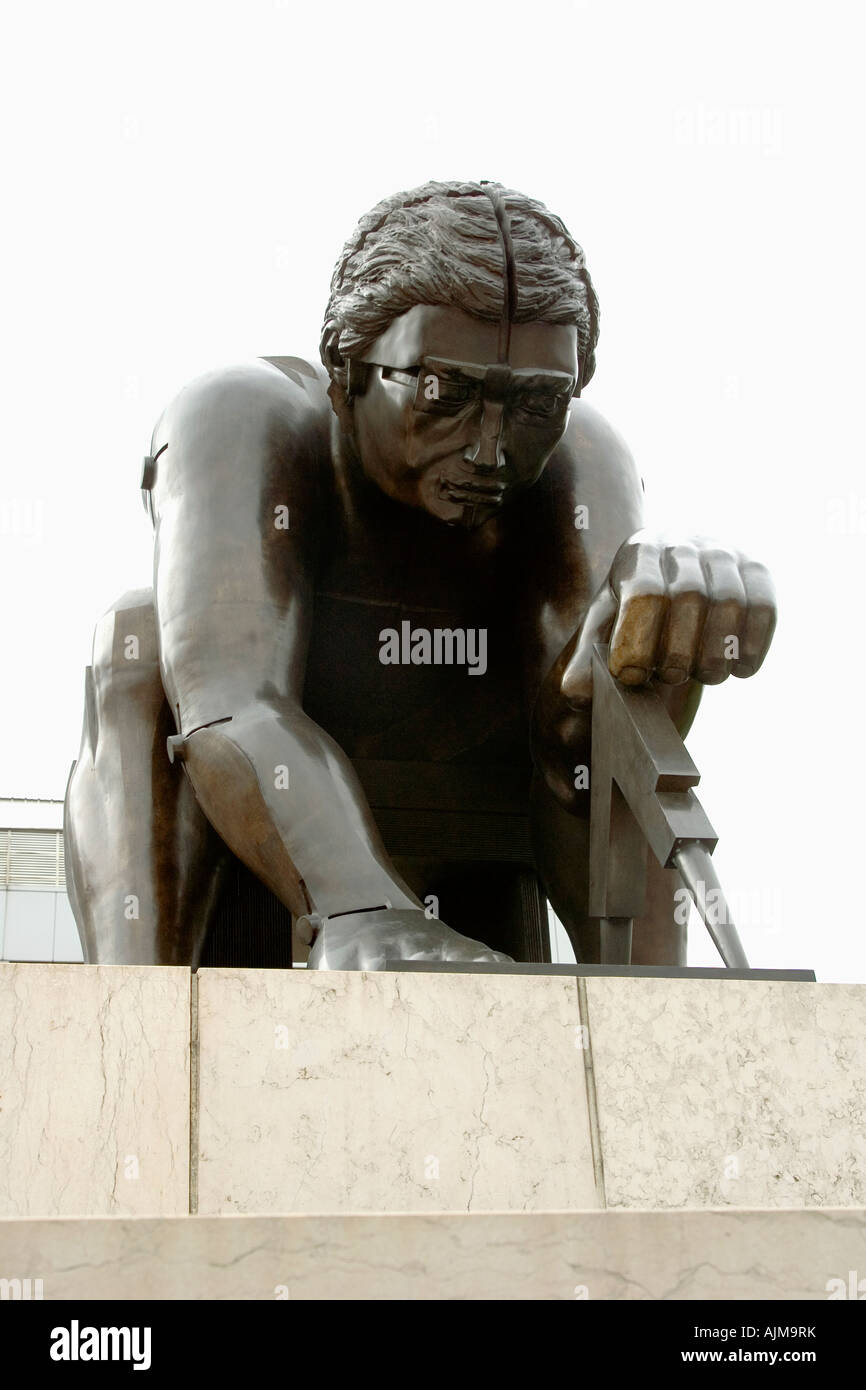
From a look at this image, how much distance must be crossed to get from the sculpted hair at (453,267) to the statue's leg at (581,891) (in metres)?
1.29

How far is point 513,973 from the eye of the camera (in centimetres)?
370

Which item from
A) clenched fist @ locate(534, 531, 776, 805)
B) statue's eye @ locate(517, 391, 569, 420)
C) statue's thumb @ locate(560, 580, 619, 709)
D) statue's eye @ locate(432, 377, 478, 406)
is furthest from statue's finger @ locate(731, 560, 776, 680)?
statue's eye @ locate(432, 377, 478, 406)

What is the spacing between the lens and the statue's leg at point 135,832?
5195mm

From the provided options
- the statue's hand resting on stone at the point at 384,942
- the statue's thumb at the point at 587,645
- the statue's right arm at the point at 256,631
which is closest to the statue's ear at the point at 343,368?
the statue's right arm at the point at 256,631

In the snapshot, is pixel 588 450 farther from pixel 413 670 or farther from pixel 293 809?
pixel 293 809

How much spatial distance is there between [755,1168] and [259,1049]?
956 mm

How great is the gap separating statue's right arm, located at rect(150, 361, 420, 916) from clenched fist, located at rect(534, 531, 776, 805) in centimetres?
81

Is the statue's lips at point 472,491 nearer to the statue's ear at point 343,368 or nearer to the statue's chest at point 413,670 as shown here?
the statue's ear at point 343,368

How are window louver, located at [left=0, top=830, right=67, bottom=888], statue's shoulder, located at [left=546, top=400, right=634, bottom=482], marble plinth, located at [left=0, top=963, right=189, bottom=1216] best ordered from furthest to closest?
1. window louver, located at [left=0, top=830, right=67, bottom=888]
2. statue's shoulder, located at [left=546, top=400, right=634, bottom=482]
3. marble plinth, located at [left=0, top=963, right=189, bottom=1216]

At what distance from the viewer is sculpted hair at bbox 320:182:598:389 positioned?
485 centimetres

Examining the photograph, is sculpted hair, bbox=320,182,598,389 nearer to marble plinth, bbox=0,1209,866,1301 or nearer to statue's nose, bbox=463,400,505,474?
statue's nose, bbox=463,400,505,474
